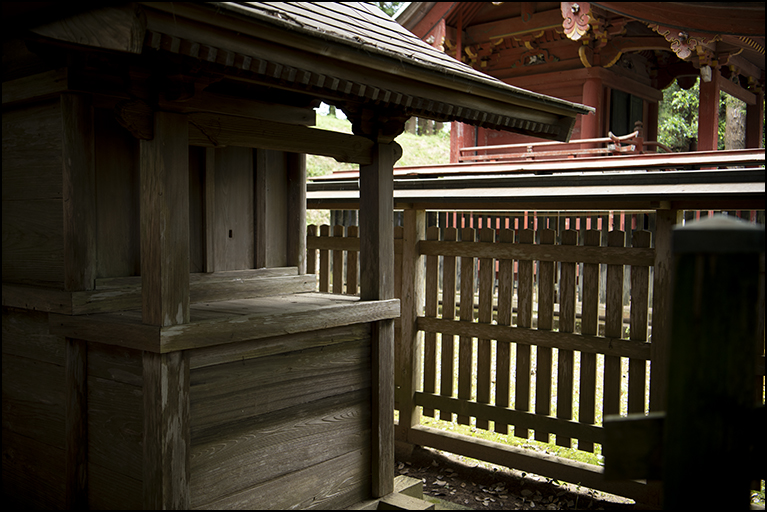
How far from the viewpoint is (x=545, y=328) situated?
4.90 meters

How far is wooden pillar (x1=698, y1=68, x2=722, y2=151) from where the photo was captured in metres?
10.1

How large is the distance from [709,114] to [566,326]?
7.30 metres

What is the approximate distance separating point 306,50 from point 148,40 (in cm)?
68

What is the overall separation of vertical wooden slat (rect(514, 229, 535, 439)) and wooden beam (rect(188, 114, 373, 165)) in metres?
1.83

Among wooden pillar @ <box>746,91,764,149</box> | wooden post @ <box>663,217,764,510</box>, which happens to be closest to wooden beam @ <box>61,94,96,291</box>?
wooden post @ <box>663,217,764,510</box>

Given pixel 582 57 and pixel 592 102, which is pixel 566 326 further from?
pixel 592 102

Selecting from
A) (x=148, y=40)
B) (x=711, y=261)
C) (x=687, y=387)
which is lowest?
(x=687, y=387)

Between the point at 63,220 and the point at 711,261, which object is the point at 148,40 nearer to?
the point at 63,220

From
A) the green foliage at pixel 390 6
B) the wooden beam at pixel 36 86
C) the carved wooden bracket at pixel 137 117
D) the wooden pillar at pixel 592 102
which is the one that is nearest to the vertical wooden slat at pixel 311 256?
the wooden beam at pixel 36 86

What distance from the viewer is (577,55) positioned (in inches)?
404

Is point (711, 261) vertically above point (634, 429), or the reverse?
point (711, 261)

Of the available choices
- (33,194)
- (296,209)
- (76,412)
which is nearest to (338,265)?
(296,209)

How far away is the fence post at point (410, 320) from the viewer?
18.1 ft

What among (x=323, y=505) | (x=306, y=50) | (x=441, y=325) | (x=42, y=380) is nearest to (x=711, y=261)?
(x=306, y=50)
